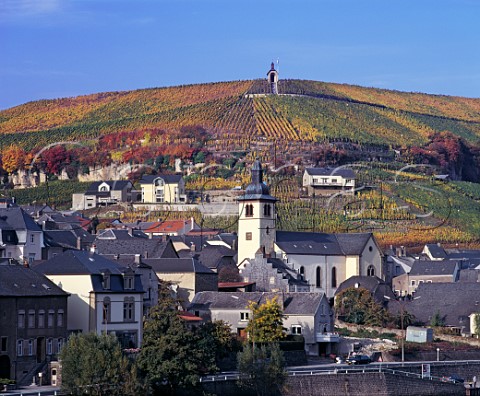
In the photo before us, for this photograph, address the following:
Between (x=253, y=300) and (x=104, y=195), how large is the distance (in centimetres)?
8041

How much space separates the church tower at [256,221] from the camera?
126 m

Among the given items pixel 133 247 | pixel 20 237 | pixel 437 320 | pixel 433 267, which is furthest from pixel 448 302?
pixel 20 237

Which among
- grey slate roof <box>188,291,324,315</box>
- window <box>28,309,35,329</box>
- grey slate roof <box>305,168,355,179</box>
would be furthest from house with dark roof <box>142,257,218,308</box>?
grey slate roof <box>305,168,355,179</box>

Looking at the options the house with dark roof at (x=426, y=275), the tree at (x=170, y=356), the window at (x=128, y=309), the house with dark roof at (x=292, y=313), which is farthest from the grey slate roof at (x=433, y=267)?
the tree at (x=170, y=356)

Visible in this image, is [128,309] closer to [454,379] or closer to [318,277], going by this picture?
[454,379]

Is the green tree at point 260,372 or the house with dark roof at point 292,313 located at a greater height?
the house with dark roof at point 292,313

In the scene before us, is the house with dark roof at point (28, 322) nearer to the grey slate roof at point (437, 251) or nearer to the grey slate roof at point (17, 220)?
the grey slate roof at point (17, 220)

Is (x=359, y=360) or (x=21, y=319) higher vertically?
(x=21, y=319)

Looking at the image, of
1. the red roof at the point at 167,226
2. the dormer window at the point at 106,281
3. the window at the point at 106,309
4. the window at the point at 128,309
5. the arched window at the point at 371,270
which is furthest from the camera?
the red roof at the point at 167,226

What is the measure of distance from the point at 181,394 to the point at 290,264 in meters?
51.2

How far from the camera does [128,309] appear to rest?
270 ft

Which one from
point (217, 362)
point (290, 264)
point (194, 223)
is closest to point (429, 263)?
point (290, 264)

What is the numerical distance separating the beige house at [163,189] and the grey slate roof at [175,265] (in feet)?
220

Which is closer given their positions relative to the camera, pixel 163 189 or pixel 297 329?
pixel 297 329
